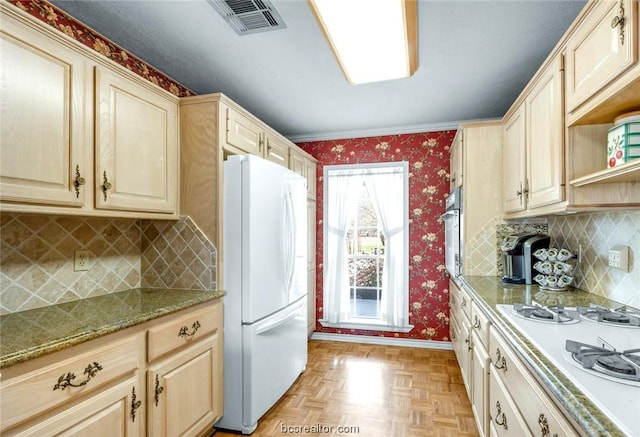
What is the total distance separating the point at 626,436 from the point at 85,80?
86.6 inches

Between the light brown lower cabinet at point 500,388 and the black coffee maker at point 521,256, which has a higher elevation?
the black coffee maker at point 521,256

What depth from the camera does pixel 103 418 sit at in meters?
1.38

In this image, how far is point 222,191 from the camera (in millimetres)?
2160

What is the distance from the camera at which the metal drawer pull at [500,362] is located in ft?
4.67

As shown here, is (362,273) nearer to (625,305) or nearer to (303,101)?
(303,101)

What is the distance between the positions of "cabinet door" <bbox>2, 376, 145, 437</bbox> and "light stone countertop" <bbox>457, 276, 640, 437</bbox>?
1556 mm

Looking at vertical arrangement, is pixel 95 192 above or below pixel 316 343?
above

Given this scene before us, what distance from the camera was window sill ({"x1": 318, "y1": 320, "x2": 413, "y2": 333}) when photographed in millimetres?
3844

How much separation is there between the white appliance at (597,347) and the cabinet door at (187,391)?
160cm

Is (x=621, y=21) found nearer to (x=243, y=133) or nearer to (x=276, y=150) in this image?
(x=243, y=133)

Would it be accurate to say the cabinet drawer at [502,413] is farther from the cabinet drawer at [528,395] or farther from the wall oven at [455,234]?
the wall oven at [455,234]

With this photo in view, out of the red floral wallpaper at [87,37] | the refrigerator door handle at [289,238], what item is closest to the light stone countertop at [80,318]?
the refrigerator door handle at [289,238]

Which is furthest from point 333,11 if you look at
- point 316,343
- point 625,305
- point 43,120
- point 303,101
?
point 316,343

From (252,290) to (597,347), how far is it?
167 cm
